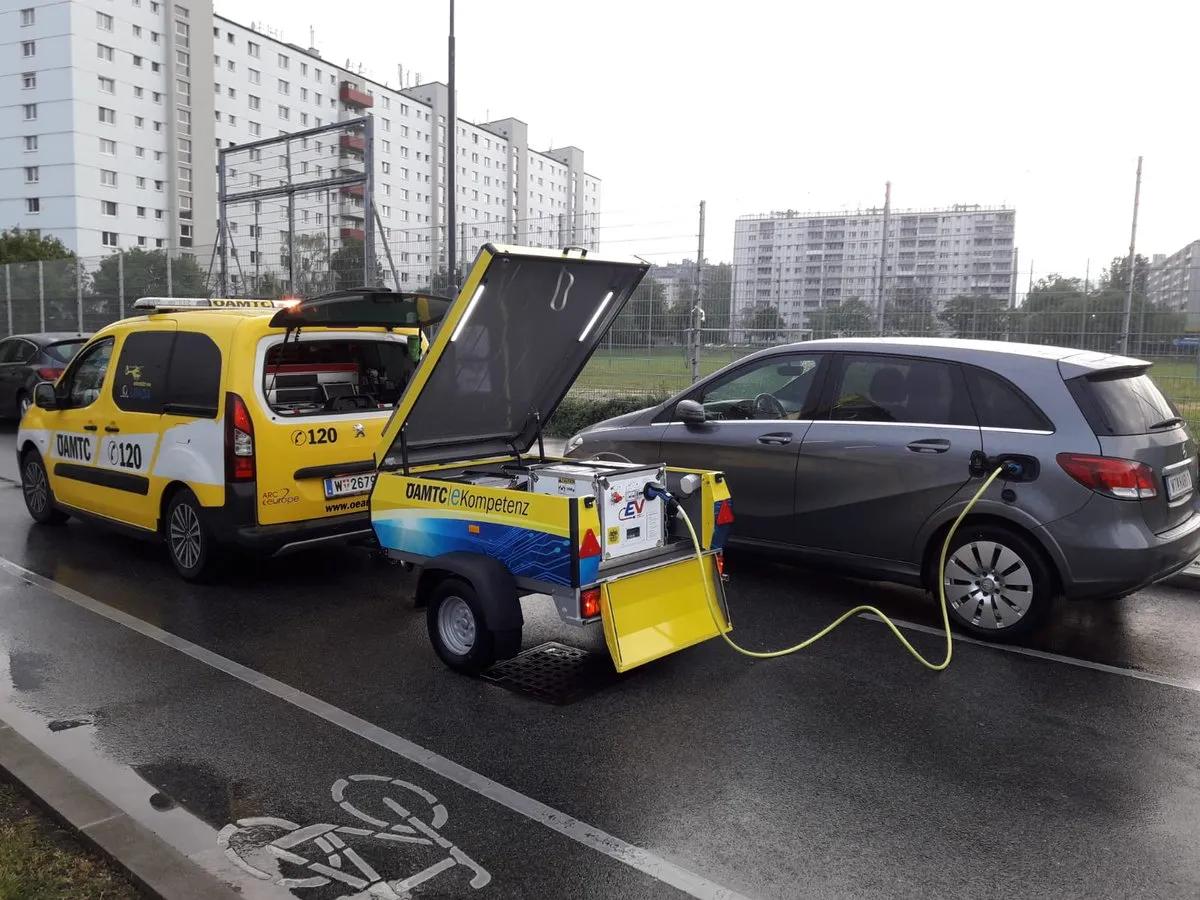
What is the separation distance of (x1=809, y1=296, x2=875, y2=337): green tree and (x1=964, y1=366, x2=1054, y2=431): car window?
6.75 metres

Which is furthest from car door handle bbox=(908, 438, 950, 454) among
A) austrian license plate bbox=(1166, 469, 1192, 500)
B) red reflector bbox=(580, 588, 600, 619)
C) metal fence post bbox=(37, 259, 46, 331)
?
metal fence post bbox=(37, 259, 46, 331)

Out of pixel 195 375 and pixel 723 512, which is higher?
pixel 195 375

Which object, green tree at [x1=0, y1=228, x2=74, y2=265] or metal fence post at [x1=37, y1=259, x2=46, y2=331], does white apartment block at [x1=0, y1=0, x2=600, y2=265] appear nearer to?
green tree at [x1=0, y1=228, x2=74, y2=265]

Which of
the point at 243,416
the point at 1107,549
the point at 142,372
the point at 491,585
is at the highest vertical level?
the point at 142,372

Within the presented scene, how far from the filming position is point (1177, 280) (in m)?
10.8

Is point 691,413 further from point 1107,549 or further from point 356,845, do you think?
point 356,845

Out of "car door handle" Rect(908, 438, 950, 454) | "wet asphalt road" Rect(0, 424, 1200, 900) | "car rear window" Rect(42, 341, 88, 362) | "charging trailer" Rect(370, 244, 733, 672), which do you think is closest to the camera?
"wet asphalt road" Rect(0, 424, 1200, 900)

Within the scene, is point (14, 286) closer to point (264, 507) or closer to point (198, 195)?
point (264, 507)

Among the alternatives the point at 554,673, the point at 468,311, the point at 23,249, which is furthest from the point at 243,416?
the point at 23,249

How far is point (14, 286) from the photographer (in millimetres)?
26094

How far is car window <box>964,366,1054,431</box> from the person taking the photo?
5562 millimetres

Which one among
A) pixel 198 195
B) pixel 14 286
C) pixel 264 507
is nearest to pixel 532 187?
pixel 198 195

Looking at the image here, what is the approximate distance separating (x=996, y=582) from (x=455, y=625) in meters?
3.13

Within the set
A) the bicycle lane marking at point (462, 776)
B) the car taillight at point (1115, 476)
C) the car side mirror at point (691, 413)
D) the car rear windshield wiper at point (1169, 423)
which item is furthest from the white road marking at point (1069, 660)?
the bicycle lane marking at point (462, 776)
